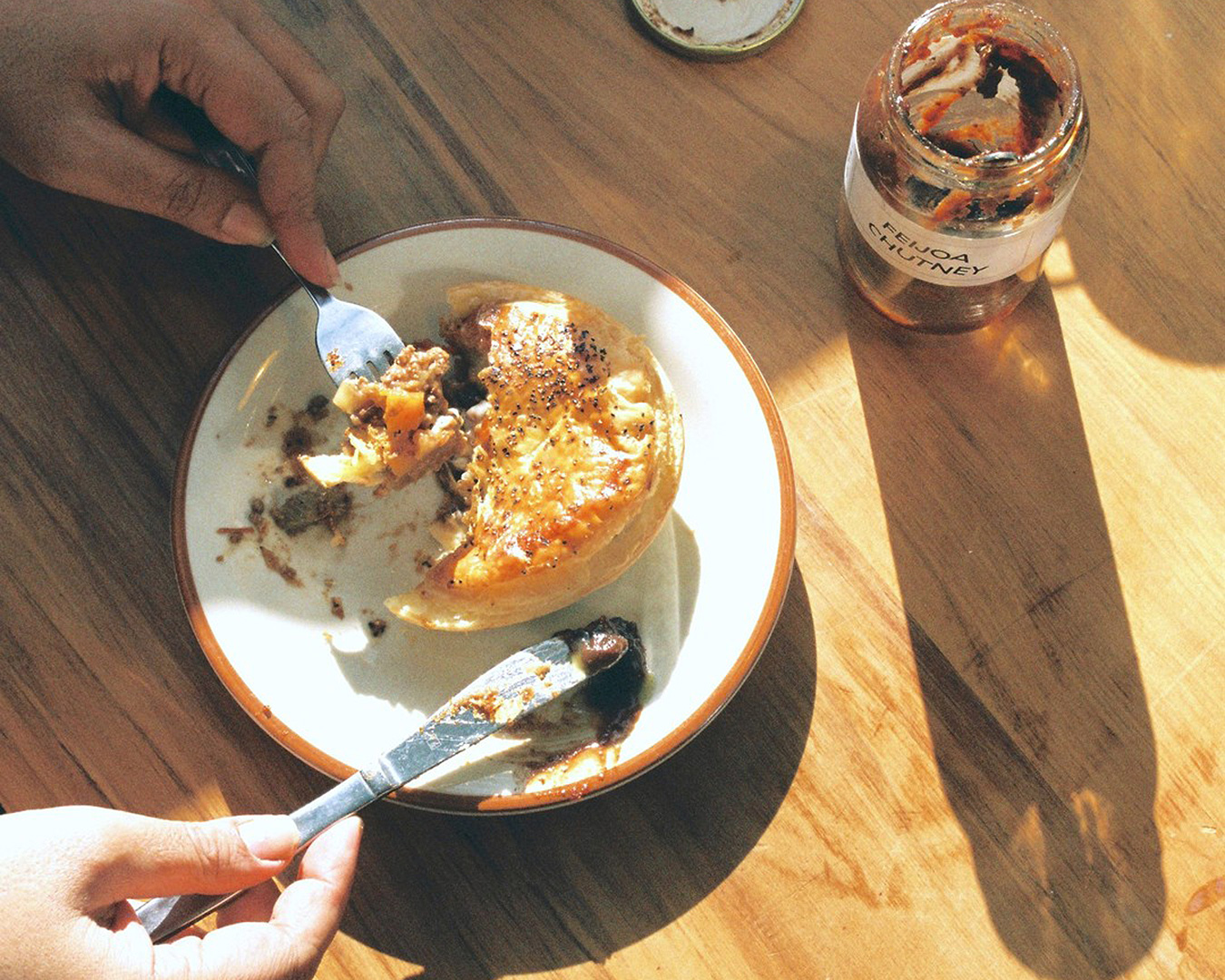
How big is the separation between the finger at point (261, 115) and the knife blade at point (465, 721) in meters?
0.78

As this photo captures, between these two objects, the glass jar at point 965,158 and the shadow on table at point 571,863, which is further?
the shadow on table at point 571,863

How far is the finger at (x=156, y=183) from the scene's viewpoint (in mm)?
1842

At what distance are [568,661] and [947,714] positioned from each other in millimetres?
719

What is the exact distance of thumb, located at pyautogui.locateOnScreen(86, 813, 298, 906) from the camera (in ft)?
5.32

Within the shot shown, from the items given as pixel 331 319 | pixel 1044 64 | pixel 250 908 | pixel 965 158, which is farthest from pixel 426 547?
pixel 1044 64

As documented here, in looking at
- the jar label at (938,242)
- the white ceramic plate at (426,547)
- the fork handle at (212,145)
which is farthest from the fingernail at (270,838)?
the jar label at (938,242)

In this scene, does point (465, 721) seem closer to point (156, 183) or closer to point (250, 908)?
point (250, 908)

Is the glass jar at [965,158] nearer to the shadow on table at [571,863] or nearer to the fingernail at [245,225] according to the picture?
the shadow on table at [571,863]

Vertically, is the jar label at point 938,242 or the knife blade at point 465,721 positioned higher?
the jar label at point 938,242

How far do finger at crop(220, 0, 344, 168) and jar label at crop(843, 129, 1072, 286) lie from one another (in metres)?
0.96

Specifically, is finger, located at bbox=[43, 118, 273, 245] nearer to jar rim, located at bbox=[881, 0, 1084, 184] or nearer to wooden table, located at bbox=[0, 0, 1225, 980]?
wooden table, located at bbox=[0, 0, 1225, 980]

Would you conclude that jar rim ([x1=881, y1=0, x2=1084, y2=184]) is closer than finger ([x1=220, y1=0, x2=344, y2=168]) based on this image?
Yes

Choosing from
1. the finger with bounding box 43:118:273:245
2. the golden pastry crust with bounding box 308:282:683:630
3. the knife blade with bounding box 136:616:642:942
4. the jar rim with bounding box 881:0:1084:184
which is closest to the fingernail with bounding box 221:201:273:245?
the finger with bounding box 43:118:273:245

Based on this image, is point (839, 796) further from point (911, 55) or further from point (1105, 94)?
point (1105, 94)
